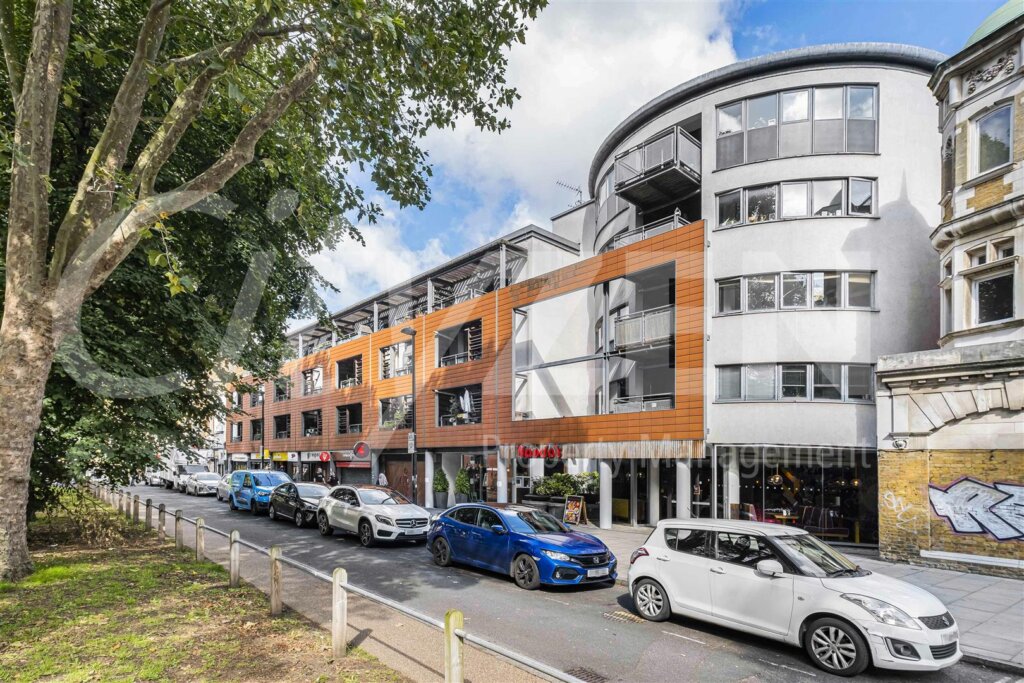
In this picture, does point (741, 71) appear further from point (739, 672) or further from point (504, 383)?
point (739, 672)

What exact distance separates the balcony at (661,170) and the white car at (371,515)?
1236 centimetres

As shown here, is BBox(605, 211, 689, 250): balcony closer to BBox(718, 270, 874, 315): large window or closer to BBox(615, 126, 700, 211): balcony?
BBox(615, 126, 700, 211): balcony

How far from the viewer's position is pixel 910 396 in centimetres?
1341

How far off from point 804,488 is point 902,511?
3409 mm

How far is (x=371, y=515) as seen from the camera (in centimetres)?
1516

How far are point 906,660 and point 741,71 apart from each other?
1676 centimetres

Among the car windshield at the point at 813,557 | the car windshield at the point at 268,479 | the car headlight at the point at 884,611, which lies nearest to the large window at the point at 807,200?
the car windshield at the point at 813,557

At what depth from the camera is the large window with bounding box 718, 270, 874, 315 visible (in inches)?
652

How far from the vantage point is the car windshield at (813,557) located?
7293 millimetres

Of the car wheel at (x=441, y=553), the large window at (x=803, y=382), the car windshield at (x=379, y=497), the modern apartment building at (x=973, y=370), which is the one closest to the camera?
the modern apartment building at (x=973, y=370)

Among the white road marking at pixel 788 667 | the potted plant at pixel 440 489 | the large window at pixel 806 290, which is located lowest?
the potted plant at pixel 440 489

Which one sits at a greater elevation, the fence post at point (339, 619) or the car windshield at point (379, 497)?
the fence post at point (339, 619)

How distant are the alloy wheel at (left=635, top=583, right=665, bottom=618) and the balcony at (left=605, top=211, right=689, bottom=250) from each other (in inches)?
500

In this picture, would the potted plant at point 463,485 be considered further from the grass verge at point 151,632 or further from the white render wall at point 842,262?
the grass verge at point 151,632
